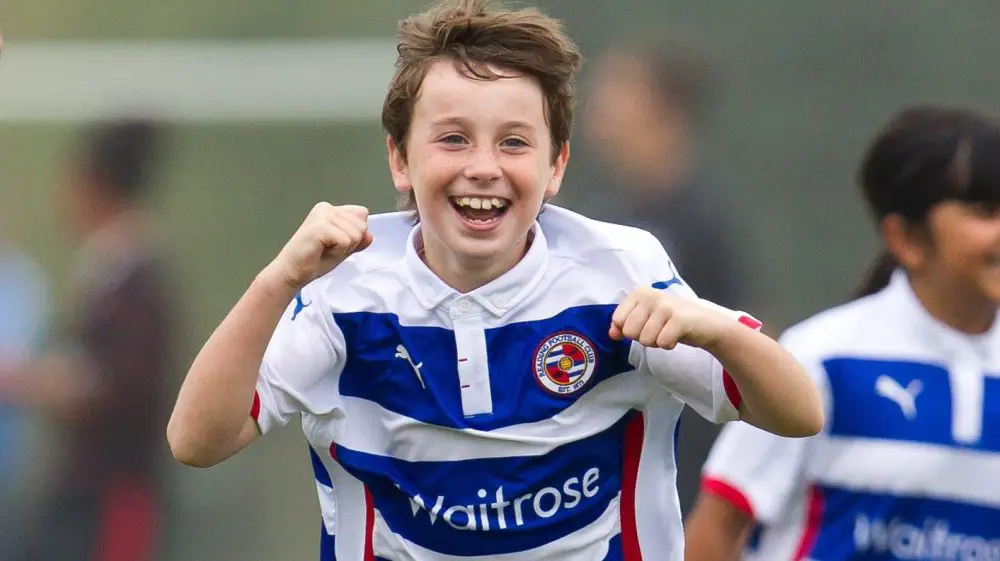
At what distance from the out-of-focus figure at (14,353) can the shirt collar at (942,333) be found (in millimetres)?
3743

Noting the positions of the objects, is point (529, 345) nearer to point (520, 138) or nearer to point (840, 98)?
point (520, 138)

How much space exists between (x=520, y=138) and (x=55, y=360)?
3979mm

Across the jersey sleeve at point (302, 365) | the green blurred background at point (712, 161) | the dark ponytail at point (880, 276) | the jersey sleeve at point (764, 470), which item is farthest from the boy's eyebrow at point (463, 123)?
the green blurred background at point (712, 161)

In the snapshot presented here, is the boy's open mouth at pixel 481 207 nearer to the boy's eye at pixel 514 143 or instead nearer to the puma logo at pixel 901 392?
the boy's eye at pixel 514 143

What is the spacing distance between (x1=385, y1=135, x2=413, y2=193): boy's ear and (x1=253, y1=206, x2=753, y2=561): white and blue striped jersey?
0.41 feet

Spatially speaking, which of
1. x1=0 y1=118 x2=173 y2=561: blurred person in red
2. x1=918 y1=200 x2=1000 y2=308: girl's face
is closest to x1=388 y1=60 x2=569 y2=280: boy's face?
x1=918 y1=200 x2=1000 y2=308: girl's face

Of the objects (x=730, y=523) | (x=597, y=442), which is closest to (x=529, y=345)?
(x=597, y=442)

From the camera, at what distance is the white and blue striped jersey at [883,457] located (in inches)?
130

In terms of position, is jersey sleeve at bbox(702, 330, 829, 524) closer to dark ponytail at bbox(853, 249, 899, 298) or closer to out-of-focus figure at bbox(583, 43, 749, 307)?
dark ponytail at bbox(853, 249, 899, 298)

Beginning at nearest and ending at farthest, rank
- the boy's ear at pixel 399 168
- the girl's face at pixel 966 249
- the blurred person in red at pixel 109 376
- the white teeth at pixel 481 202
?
the white teeth at pixel 481 202, the boy's ear at pixel 399 168, the girl's face at pixel 966 249, the blurred person in red at pixel 109 376

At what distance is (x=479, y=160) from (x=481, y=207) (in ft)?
0.24

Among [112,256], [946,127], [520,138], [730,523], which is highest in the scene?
[112,256]

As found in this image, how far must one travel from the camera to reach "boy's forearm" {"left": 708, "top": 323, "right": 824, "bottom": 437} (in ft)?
8.37

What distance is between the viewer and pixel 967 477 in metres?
3.32
